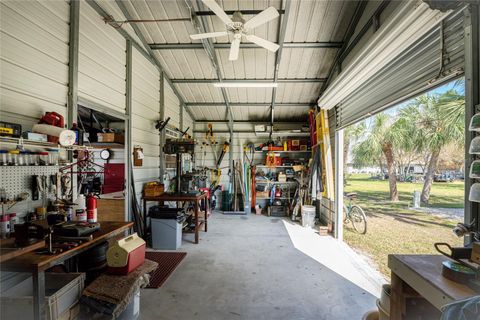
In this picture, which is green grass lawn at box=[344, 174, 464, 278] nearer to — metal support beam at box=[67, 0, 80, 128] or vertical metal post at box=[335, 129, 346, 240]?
vertical metal post at box=[335, 129, 346, 240]

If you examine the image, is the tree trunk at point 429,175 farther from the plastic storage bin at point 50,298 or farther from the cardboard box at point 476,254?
the plastic storage bin at point 50,298

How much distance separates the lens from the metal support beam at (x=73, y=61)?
7.65 feet

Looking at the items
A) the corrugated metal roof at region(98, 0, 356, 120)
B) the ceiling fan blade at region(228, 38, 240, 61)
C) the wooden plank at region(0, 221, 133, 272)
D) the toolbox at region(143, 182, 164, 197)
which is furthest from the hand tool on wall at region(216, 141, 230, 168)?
the wooden plank at region(0, 221, 133, 272)

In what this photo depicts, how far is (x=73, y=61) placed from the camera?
2346 mm

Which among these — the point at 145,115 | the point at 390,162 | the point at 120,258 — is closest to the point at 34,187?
the point at 120,258

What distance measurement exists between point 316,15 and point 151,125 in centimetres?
343

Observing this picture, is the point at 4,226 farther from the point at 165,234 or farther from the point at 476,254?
the point at 476,254

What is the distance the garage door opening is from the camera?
3789 mm

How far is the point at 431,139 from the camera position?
5.05 m

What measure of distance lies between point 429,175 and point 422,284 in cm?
624

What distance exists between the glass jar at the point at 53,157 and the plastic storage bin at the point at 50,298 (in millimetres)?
1008

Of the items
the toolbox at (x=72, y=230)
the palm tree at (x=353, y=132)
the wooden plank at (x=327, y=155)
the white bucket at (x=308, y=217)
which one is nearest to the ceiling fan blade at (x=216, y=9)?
the toolbox at (x=72, y=230)

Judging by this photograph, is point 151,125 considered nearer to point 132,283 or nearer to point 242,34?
point 242,34

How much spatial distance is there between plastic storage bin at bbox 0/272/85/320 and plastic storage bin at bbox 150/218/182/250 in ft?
6.48
